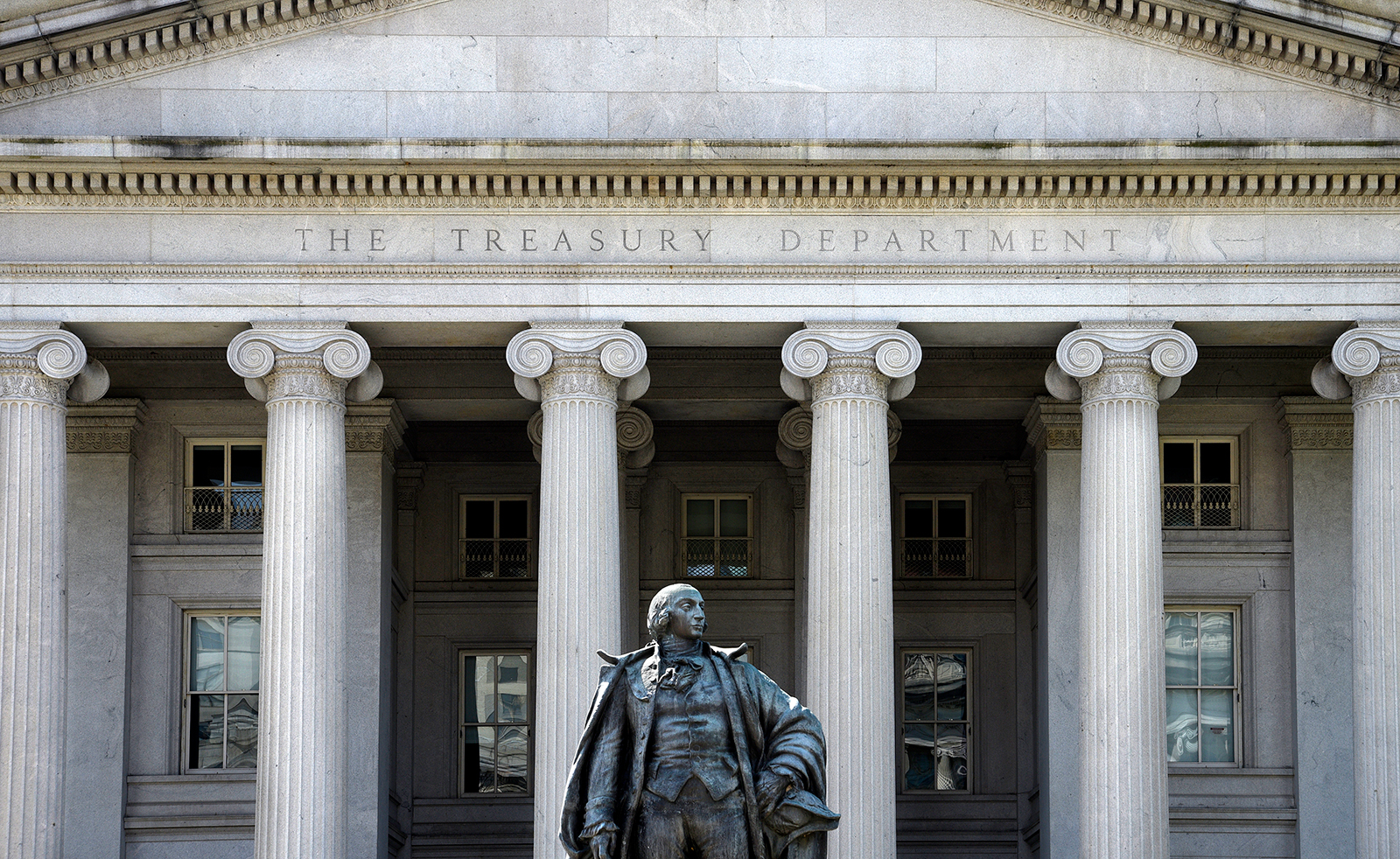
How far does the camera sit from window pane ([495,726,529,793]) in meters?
42.5

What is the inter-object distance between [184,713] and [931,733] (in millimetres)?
12717

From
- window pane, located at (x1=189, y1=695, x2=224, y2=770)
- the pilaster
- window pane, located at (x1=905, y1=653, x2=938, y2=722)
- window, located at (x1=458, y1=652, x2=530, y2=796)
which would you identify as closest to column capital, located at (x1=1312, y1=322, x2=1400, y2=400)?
the pilaster

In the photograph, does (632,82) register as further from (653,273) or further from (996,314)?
(996,314)

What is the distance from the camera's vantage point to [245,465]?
40031mm

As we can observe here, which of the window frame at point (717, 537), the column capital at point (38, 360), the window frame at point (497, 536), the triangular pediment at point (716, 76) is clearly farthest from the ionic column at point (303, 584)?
the window frame at point (717, 537)

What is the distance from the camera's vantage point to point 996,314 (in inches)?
1364

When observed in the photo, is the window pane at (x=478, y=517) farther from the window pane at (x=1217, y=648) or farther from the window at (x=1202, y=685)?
the window pane at (x=1217, y=648)

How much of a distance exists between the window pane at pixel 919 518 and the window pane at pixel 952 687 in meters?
2.21

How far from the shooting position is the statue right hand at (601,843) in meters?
17.1

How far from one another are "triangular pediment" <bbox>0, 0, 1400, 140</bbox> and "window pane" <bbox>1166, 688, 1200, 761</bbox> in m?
9.41

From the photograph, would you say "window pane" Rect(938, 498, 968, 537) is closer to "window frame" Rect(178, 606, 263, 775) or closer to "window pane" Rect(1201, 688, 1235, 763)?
"window pane" Rect(1201, 688, 1235, 763)

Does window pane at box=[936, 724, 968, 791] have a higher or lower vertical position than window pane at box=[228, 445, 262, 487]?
lower

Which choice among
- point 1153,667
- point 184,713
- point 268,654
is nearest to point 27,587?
point 268,654

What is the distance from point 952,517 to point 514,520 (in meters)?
7.78
